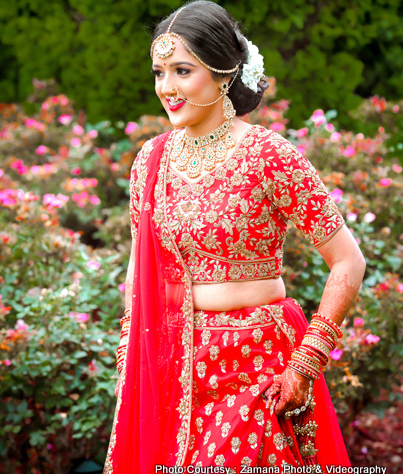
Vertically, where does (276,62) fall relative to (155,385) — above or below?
above

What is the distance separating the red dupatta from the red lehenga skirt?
55 millimetres

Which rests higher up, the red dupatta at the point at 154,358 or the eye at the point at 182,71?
the eye at the point at 182,71

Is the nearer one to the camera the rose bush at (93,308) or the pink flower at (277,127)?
the rose bush at (93,308)

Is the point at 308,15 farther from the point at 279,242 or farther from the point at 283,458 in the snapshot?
the point at 283,458

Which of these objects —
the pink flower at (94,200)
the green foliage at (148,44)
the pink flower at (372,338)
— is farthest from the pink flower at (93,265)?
the green foliage at (148,44)

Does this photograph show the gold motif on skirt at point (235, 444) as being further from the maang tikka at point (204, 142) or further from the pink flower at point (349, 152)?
the pink flower at point (349, 152)

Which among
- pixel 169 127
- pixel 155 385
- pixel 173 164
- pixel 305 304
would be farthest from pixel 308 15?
pixel 155 385

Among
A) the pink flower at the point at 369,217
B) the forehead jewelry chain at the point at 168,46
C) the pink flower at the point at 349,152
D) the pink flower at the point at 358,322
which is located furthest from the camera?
the pink flower at the point at 349,152

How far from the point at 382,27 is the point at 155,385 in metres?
4.93

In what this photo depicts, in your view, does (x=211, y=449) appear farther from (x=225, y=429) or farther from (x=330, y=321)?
(x=330, y=321)

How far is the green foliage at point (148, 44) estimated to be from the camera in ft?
18.3

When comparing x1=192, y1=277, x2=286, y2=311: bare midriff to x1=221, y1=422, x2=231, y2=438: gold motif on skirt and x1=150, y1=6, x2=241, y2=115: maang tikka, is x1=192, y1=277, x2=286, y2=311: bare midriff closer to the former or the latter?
x1=221, y1=422, x2=231, y2=438: gold motif on skirt

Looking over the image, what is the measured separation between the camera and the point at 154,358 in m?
2.10

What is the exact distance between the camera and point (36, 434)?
310 cm
